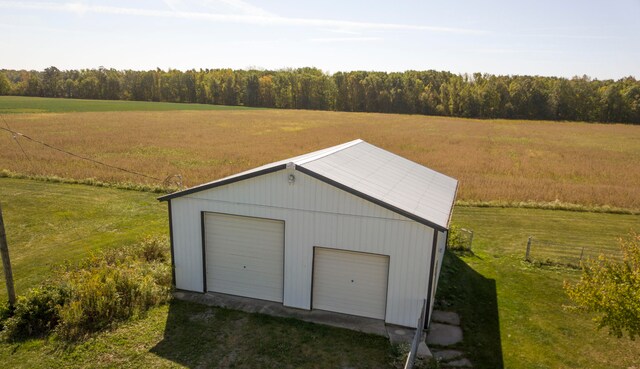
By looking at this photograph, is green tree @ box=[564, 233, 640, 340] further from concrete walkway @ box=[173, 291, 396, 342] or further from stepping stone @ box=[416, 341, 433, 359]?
concrete walkway @ box=[173, 291, 396, 342]

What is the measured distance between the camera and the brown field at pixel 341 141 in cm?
3008

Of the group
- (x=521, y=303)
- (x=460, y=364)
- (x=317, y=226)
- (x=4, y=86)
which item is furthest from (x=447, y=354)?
(x=4, y=86)

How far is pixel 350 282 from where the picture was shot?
512 inches

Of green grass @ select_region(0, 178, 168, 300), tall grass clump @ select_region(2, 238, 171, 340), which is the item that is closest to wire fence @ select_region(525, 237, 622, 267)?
tall grass clump @ select_region(2, 238, 171, 340)

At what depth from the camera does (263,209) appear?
13.2m

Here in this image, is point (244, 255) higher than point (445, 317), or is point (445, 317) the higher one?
point (244, 255)

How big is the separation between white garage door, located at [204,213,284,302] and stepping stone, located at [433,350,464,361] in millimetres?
4935

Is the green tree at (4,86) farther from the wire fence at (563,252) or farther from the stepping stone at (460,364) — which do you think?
the stepping stone at (460,364)

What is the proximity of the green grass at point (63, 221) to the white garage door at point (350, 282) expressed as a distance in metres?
9.47

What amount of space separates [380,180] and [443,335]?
5.17 m

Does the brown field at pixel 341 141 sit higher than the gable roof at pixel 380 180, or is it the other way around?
the gable roof at pixel 380 180

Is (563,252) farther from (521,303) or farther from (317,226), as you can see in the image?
(317,226)

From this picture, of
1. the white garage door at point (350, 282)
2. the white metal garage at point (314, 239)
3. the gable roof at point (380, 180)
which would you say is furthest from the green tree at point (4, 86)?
the white garage door at point (350, 282)

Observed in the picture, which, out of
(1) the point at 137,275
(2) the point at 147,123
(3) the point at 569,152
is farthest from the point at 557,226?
(2) the point at 147,123
